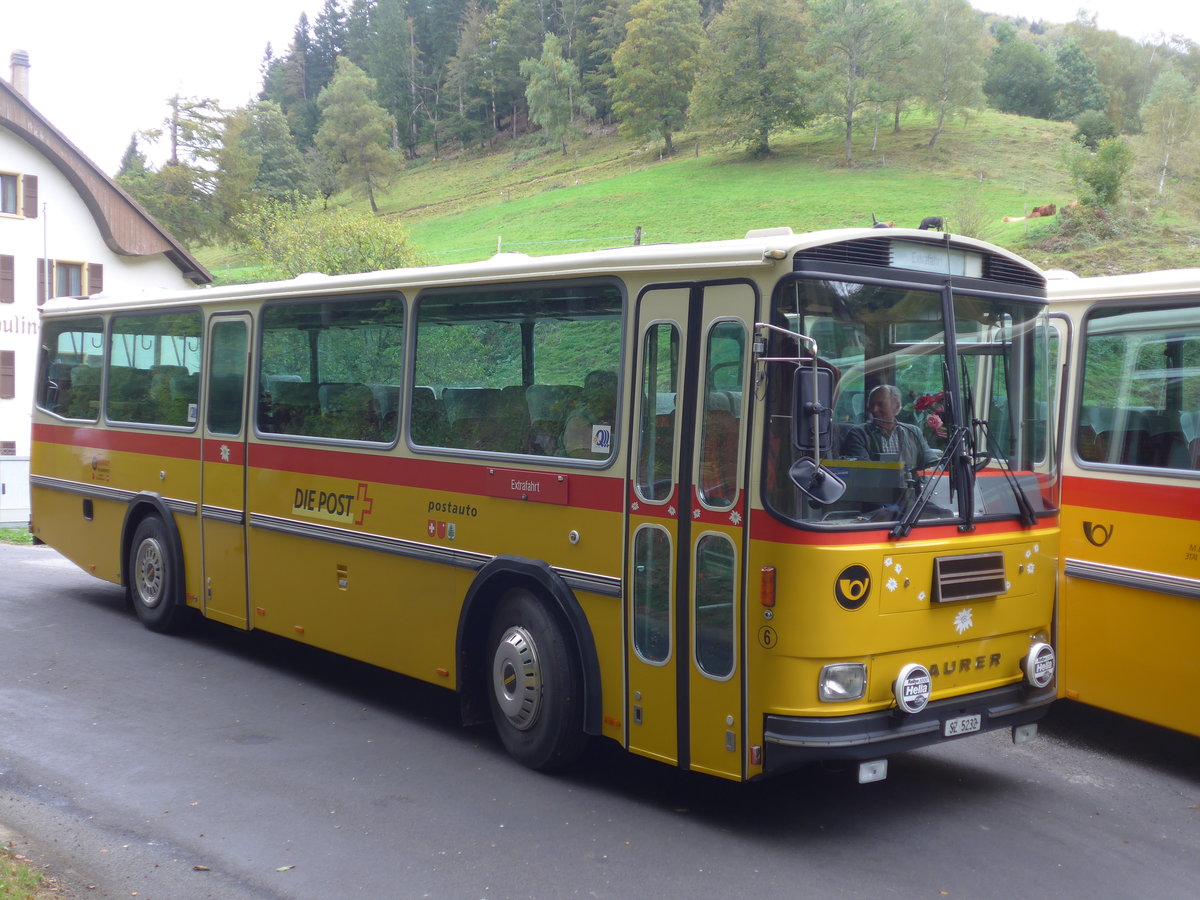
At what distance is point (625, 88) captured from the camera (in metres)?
88.4

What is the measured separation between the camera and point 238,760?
6816 millimetres

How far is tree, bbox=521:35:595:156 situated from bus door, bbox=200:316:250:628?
93.9m

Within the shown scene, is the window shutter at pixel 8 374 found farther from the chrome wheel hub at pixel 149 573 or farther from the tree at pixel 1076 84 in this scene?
the tree at pixel 1076 84

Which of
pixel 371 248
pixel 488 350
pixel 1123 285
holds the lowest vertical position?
pixel 488 350

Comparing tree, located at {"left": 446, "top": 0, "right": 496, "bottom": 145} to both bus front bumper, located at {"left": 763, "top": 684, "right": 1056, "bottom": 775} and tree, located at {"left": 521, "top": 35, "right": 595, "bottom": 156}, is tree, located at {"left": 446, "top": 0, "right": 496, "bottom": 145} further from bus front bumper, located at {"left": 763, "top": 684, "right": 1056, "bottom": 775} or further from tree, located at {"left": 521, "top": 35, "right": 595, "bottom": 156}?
bus front bumper, located at {"left": 763, "top": 684, "right": 1056, "bottom": 775}

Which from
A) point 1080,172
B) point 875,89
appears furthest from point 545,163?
point 1080,172

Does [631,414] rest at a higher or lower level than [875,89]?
lower

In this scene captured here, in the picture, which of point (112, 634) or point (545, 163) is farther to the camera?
point (545, 163)

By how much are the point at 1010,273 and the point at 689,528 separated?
2169mm

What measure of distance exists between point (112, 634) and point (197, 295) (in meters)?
3.11

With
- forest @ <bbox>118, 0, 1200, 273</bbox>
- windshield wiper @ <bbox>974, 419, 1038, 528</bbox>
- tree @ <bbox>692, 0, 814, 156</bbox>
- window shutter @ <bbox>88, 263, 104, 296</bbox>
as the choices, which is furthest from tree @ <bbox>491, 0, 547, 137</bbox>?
windshield wiper @ <bbox>974, 419, 1038, 528</bbox>

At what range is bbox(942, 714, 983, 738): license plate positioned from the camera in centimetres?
554

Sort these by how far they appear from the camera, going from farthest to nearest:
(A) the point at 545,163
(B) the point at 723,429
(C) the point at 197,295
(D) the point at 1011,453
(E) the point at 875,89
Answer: (A) the point at 545,163, (E) the point at 875,89, (C) the point at 197,295, (D) the point at 1011,453, (B) the point at 723,429

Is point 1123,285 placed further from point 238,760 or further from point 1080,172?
point 1080,172
